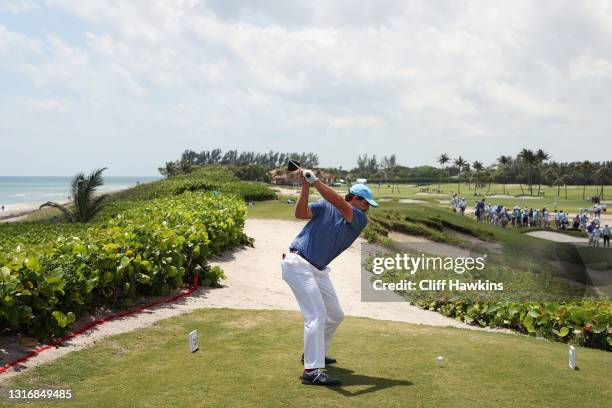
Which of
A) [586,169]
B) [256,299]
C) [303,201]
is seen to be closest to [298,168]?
[303,201]

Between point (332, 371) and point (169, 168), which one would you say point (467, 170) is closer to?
point (169, 168)

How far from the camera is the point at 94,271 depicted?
8930mm

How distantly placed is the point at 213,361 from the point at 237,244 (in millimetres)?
12438

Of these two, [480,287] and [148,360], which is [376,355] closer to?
[148,360]

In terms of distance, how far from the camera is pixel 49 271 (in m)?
7.97

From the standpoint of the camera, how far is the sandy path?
7715 millimetres

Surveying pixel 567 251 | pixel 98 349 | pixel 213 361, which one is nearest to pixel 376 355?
pixel 213 361

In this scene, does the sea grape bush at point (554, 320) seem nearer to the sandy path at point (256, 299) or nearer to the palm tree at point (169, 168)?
the sandy path at point (256, 299)

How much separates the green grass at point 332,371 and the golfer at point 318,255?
13.5 inches

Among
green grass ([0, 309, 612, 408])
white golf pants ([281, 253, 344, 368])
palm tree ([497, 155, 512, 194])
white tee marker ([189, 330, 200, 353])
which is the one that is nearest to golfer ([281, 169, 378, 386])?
white golf pants ([281, 253, 344, 368])

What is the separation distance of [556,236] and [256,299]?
32858mm

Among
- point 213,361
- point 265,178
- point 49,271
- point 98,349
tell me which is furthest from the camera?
point 265,178

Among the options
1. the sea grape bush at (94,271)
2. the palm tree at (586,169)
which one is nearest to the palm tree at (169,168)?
the palm tree at (586,169)

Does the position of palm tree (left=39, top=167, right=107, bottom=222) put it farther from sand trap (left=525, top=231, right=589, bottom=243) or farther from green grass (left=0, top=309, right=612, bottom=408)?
sand trap (left=525, top=231, right=589, bottom=243)
